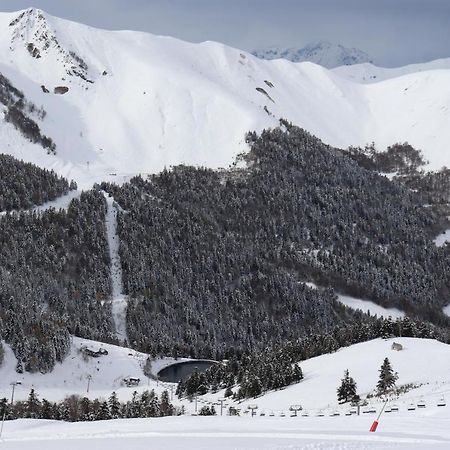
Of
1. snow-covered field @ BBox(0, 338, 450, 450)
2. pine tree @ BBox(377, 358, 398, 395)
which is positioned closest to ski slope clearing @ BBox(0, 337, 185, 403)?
snow-covered field @ BBox(0, 338, 450, 450)

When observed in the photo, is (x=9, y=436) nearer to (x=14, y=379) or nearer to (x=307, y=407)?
(x=307, y=407)

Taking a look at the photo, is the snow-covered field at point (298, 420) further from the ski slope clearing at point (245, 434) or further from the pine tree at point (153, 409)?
the pine tree at point (153, 409)

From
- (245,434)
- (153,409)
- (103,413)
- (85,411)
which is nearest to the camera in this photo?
(245,434)

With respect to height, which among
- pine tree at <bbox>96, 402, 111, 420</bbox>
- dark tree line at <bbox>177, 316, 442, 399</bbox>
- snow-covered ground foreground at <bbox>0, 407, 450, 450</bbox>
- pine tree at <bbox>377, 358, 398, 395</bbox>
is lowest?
snow-covered ground foreground at <bbox>0, 407, 450, 450</bbox>

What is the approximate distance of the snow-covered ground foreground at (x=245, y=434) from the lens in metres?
41.9

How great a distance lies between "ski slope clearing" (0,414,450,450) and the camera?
41.9 m

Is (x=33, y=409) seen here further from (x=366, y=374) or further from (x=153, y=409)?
(x=366, y=374)

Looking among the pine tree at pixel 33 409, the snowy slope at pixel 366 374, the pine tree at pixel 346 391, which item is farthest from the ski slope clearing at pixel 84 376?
the pine tree at pixel 346 391

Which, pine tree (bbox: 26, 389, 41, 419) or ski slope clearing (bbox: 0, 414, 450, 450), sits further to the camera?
pine tree (bbox: 26, 389, 41, 419)

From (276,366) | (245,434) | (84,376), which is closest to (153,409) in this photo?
(276,366)

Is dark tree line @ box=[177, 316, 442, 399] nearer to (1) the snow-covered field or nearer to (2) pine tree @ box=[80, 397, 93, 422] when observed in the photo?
(1) the snow-covered field

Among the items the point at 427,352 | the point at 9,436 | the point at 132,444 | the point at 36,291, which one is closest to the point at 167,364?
the point at 36,291

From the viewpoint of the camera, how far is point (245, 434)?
4681 cm

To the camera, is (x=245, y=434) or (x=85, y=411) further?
(x=85, y=411)
